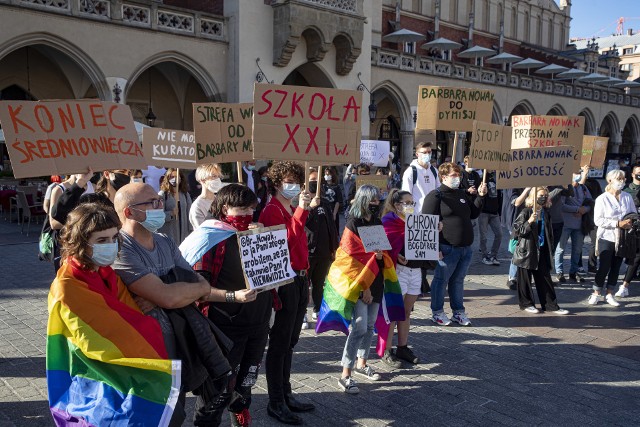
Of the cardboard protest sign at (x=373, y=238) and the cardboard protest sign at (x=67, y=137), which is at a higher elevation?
the cardboard protest sign at (x=67, y=137)

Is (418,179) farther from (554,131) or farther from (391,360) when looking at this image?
(391,360)

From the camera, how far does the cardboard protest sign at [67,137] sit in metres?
4.00

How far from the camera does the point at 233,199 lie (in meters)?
3.37

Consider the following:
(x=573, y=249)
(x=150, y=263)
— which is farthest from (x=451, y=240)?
(x=150, y=263)

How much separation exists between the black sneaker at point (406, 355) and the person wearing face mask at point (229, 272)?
6.63 ft

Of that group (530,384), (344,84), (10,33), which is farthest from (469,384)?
(344,84)

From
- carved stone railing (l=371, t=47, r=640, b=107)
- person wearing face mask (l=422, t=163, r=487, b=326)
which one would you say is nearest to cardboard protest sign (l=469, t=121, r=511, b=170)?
person wearing face mask (l=422, t=163, r=487, b=326)

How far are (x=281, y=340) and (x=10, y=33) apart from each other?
1304cm

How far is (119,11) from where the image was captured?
15.2 m

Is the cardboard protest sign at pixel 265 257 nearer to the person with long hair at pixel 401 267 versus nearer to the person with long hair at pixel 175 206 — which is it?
the person with long hair at pixel 401 267

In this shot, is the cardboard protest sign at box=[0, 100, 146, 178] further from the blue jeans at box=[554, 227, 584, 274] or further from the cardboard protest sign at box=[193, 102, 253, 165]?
the blue jeans at box=[554, 227, 584, 274]

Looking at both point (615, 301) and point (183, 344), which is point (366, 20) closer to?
point (615, 301)

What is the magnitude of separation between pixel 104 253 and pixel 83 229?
0.44ft

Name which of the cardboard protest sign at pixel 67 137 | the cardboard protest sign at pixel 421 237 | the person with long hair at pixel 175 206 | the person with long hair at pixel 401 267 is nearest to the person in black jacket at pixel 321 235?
the person with long hair at pixel 401 267
